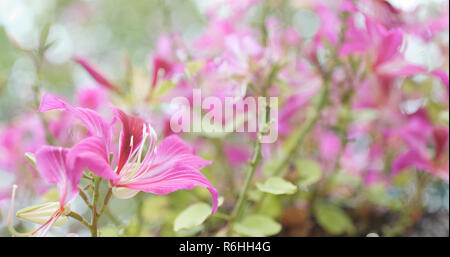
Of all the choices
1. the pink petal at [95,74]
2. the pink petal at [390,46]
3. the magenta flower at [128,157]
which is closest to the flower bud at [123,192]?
the magenta flower at [128,157]

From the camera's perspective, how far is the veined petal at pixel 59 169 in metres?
0.28

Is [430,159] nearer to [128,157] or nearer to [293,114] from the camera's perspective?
[293,114]

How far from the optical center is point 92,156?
11.1 inches

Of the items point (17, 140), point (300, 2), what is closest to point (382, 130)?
point (300, 2)

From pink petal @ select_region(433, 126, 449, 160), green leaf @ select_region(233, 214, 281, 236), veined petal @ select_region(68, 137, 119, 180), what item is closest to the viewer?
veined petal @ select_region(68, 137, 119, 180)

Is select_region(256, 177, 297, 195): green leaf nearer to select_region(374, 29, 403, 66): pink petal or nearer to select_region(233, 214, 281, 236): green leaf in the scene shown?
select_region(233, 214, 281, 236): green leaf

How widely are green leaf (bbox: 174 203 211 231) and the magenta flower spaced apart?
3 centimetres

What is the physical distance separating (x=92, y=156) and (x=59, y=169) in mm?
30

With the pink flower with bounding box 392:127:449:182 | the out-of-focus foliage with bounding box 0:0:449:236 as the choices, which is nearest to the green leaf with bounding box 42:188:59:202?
the out-of-focus foliage with bounding box 0:0:449:236

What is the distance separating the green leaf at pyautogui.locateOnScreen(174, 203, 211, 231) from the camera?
36 cm

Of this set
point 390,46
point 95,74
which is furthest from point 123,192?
point 390,46

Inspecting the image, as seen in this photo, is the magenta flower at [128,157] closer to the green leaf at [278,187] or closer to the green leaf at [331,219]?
the green leaf at [278,187]

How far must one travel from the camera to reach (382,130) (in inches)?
28.0
